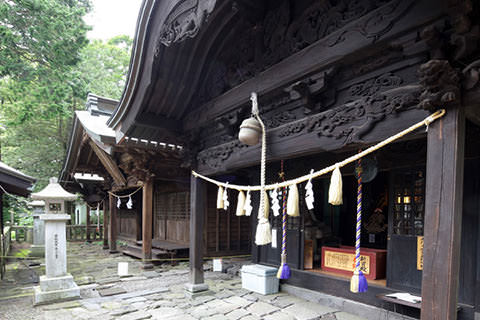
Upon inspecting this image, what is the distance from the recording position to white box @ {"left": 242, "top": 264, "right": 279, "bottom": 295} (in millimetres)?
6414

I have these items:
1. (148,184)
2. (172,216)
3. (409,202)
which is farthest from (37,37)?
(409,202)

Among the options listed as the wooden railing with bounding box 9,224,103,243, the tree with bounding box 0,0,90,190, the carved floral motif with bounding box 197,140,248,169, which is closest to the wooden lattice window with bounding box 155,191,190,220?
the carved floral motif with bounding box 197,140,248,169

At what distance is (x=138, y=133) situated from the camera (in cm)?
616

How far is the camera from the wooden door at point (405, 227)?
4.66 meters

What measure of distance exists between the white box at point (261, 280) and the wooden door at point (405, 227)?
2551 millimetres

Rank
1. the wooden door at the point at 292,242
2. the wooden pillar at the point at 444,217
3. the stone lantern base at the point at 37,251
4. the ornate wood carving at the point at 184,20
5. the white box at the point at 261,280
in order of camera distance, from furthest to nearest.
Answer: the stone lantern base at the point at 37,251
the wooden door at the point at 292,242
the white box at the point at 261,280
the ornate wood carving at the point at 184,20
the wooden pillar at the point at 444,217

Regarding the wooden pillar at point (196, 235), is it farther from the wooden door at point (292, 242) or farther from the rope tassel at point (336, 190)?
the rope tassel at point (336, 190)

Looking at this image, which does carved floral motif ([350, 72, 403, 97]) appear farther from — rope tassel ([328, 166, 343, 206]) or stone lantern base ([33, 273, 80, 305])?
stone lantern base ([33, 273, 80, 305])

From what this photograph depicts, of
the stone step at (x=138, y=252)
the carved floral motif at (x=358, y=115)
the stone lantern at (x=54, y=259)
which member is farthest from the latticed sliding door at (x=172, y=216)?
the carved floral motif at (x=358, y=115)

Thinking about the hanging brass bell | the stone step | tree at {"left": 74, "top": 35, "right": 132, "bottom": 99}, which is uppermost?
tree at {"left": 74, "top": 35, "right": 132, "bottom": 99}

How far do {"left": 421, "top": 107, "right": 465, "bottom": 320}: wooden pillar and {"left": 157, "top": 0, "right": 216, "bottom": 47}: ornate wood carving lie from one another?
2600 millimetres

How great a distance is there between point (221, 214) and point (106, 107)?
6.87 meters

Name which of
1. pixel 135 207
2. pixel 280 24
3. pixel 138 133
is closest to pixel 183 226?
pixel 135 207

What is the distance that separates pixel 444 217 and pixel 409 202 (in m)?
3.06
